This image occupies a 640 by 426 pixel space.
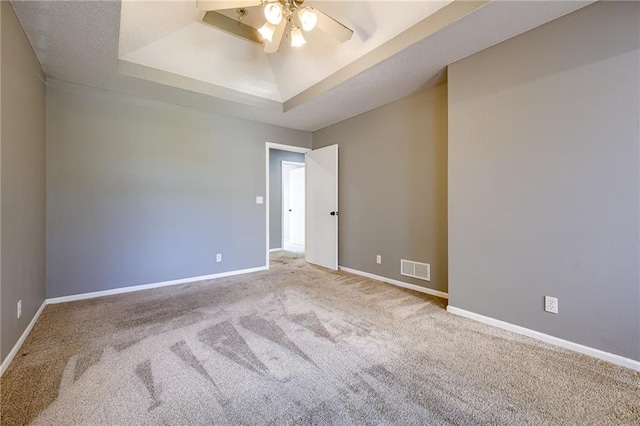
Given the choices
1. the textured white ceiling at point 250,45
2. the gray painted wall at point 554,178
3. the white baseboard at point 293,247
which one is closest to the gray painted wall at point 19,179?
the textured white ceiling at point 250,45

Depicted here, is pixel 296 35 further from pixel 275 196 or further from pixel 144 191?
pixel 275 196

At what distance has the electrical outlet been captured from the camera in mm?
2025

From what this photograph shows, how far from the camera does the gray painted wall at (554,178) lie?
5.75 feet

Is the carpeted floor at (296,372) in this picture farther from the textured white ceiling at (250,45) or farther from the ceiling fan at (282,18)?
the textured white ceiling at (250,45)

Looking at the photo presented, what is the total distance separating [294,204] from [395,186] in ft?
13.2

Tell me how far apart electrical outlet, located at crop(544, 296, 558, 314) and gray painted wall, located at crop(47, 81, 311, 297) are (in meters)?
3.57

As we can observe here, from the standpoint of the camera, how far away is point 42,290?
105 inches

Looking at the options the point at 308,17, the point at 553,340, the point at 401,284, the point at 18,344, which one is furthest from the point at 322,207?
the point at 18,344

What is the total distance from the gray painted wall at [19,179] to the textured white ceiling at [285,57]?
0.24 metres

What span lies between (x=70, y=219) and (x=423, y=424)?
379 centimetres

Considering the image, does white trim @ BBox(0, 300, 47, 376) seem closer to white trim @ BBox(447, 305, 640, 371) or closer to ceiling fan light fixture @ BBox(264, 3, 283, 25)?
ceiling fan light fixture @ BBox(264, 3, 283, 25)

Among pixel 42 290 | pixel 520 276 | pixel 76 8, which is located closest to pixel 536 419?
pixel 520 276

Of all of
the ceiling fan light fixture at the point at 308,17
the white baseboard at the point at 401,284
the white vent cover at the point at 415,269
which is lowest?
the white baseboard at the point at 401,284

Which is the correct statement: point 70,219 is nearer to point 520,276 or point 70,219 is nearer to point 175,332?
point 175,332
